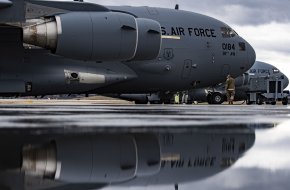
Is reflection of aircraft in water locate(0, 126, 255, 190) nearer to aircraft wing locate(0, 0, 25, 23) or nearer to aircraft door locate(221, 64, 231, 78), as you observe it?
aircraft wing locate(0, 0, 25, 23)

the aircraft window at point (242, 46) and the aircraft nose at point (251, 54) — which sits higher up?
the aircraft window at point (242, 46)

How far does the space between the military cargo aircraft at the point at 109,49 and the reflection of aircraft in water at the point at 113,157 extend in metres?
5.27

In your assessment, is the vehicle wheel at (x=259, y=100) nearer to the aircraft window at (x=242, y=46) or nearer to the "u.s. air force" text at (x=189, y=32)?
the aircraft window at (x=242, y=46)

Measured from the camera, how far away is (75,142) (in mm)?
4203

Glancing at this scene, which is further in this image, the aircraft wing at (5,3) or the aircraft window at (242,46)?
the aircraft window at (242,46)

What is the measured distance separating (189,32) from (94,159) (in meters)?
13.4

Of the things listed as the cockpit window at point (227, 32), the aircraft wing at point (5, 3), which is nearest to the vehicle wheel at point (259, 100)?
the cockpit window at point (227, 32)

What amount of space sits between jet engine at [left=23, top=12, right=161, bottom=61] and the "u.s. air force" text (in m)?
4.59

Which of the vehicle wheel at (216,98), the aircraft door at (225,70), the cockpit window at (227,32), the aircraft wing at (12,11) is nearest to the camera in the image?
the aircraft wing at (12,11)

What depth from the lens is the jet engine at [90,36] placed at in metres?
9.90

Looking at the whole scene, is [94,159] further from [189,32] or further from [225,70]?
[225,70]

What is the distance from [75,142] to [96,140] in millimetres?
249

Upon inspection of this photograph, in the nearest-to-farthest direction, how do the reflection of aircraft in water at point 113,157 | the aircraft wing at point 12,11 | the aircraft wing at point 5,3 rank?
the reflection of aircraft in water at point 113,157 → the aircraft wing at point 5,3 → the aircraft wing at point 12,11

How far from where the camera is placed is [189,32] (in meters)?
16.2
